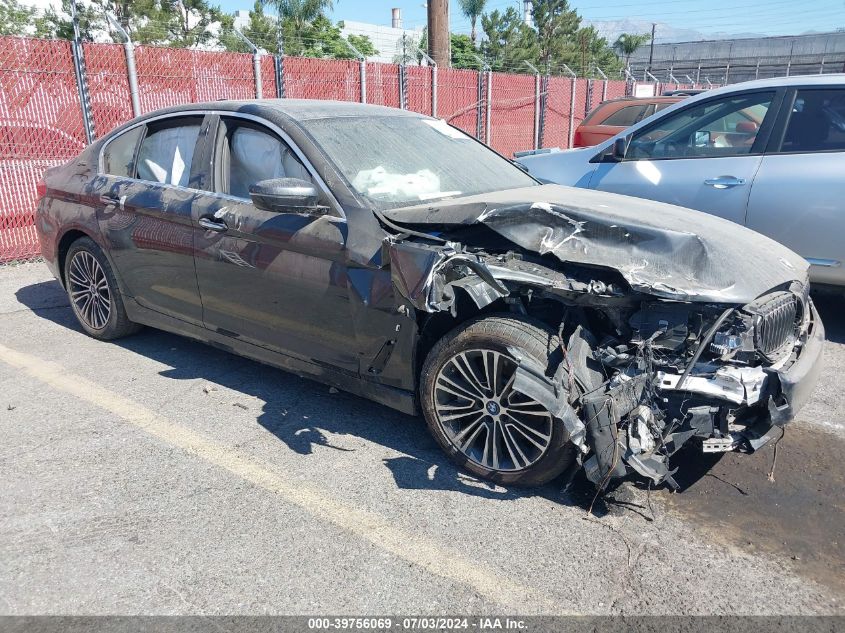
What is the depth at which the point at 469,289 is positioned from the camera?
312 centimetres

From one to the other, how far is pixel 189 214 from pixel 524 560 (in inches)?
112

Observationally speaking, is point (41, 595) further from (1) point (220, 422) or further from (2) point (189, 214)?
(2) point (189, 214)

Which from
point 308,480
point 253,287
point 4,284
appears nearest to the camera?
point 308,480

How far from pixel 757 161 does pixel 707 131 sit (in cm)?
53

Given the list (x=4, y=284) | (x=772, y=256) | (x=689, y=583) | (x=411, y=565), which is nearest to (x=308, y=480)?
(x=411, y=565)

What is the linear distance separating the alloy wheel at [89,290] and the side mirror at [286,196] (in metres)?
2.07

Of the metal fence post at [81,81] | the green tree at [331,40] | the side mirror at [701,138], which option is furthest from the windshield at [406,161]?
the green tree at [331,40]

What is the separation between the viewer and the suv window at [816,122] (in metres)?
5.19

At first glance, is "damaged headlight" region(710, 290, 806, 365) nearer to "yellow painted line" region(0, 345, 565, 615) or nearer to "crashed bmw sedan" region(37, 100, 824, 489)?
"crashed bmw sedan" region(37, 100, 824, 489)

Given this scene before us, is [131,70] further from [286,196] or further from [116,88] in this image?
[286,196]

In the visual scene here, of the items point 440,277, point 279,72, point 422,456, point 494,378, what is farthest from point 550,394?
point 279,72

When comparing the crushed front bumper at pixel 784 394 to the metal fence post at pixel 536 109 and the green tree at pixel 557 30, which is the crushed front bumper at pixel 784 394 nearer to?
the metal fence post at pixel 536 109

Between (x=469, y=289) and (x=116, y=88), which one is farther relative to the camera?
(x=116, y=88)

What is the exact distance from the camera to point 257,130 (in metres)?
4.15
